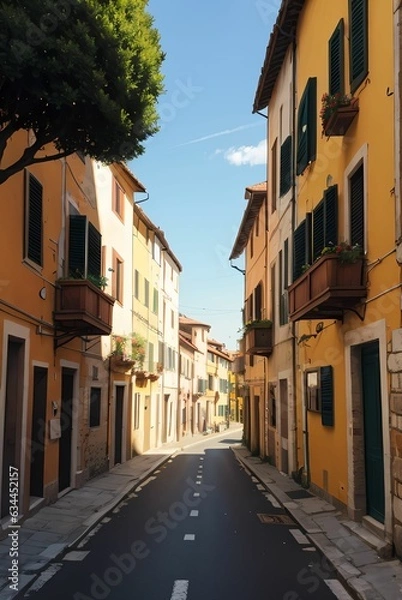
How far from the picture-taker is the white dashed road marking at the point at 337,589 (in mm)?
6854

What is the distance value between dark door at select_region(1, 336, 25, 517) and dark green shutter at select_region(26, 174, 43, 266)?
1614mm

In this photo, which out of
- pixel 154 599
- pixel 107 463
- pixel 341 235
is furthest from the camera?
pixel 107 463

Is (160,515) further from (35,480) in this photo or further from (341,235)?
(341,235)

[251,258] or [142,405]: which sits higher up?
[251,258]

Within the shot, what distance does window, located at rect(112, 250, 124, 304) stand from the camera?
20.4 metres

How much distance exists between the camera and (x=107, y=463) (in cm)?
1886

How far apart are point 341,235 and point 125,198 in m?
11.8

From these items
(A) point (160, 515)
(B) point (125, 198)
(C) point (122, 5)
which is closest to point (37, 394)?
(A) point (160, 515)

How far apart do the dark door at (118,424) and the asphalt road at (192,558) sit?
7364 mm

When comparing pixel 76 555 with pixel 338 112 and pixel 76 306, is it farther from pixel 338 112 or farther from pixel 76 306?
pixel 338 112

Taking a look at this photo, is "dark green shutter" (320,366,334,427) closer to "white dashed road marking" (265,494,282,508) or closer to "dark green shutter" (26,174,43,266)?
"white dashed road marking" (265,494,282,508)

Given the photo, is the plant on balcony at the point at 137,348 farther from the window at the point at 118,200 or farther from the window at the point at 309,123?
the window at the point at 309,123

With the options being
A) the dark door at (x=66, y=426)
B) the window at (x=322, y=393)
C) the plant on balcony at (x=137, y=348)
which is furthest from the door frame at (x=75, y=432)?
the plant on balcony at (x=137, y=348)

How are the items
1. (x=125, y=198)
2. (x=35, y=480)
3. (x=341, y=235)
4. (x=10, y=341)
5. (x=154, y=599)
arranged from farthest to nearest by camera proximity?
(x=125, y=198) < (x=35, y=480) < (x=341, y=235) < (x=10, y=341) < (x=154, y=599)
